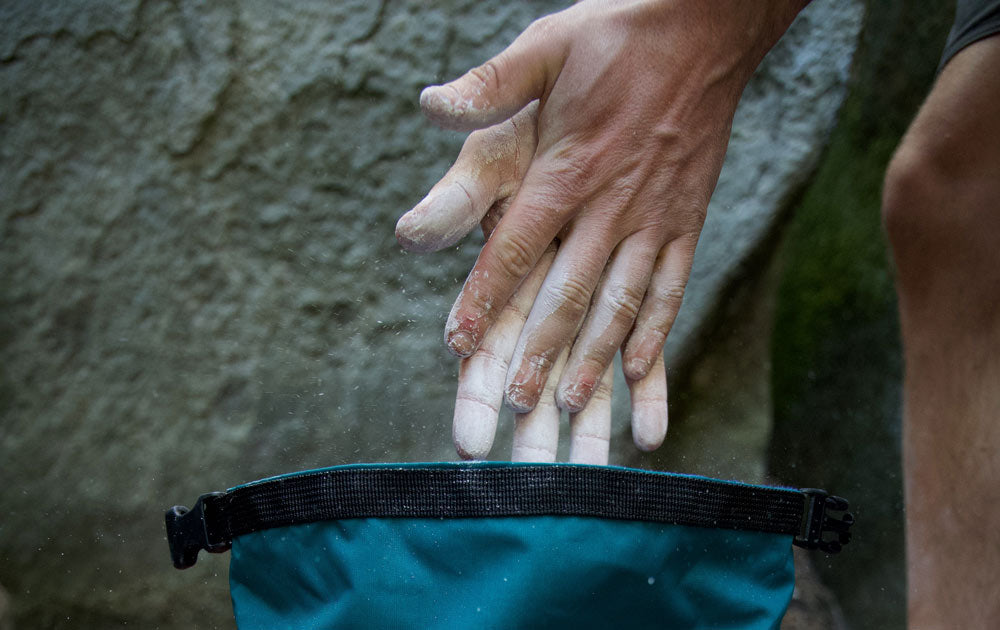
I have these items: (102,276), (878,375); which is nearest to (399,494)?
(102,276)

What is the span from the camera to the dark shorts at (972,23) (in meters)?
0.93

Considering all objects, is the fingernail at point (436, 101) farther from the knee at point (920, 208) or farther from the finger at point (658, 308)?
the knee at point (920, 208)

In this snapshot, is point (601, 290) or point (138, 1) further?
point (138, 1)

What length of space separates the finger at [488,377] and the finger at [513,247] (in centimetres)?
3

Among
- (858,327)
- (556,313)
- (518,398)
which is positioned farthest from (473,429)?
(858,327)

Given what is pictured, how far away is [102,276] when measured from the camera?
121 cm

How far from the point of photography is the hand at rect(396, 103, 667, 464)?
85 cm

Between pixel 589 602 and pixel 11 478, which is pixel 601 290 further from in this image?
pixel 11 478

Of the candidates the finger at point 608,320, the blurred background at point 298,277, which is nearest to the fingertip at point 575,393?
the finger at point 608,320

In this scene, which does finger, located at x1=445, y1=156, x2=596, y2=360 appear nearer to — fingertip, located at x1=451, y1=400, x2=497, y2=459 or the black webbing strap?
fingertip, located at x1=451, y1=400, x2=497, y2=459

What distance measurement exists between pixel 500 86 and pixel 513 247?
192 mm

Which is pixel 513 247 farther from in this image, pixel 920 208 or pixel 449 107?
pixel 920 208

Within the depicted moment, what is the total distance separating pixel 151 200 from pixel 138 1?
32 centimetres

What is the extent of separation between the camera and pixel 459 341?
0.88 m
